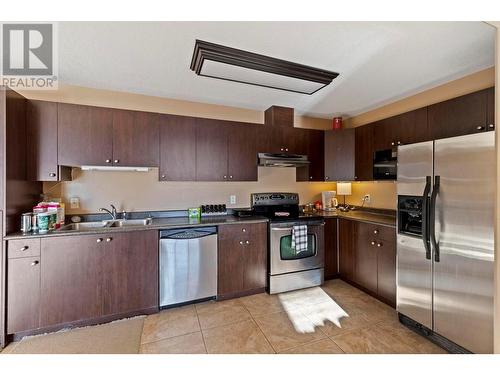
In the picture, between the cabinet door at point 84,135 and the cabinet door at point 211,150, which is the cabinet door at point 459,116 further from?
the cabinet door at point 84,135

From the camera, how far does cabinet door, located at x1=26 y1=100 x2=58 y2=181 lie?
214 cm

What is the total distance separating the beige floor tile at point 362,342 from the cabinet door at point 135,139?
254 centimetres

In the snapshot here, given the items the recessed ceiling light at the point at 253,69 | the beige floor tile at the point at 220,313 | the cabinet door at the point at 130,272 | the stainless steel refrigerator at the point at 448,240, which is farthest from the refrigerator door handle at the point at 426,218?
the cabinet door at the point at 130,272

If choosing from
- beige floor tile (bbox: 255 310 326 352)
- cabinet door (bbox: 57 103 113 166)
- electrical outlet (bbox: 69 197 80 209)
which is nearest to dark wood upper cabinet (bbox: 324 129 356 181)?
beige floor tile (bbox: 255 310 326 352)

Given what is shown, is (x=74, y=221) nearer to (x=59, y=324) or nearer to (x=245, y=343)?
(x=59, y=324)

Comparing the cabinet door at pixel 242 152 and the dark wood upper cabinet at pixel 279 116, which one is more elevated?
the dark wood upper cabinet at pixel 279 116

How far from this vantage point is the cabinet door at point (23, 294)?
1.87 meters

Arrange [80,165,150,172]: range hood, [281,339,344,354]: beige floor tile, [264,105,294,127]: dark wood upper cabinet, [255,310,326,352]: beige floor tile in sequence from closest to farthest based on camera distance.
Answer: [281,339,344,354]: beige floor tile, [255,310,326,352]: beige floor tile, [80,165,150,172]: range hood, [264,105,294,127]: dark wood upper cabinet

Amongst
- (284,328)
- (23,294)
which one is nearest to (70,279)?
(23,294)

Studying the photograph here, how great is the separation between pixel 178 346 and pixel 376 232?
7.60 feet

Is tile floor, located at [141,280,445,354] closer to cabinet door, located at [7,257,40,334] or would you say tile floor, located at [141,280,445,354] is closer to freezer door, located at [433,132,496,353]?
freezer door, located at [433,132,496,353]

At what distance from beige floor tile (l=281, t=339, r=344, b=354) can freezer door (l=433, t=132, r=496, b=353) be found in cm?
85

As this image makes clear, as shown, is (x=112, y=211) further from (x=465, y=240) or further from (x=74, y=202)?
(x=465, y=240)

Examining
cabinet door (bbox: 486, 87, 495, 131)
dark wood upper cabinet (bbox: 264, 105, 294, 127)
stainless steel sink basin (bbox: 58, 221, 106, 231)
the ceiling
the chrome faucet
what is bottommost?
stainless steel sink basin (bbox: 58, 221, 106, 231)
